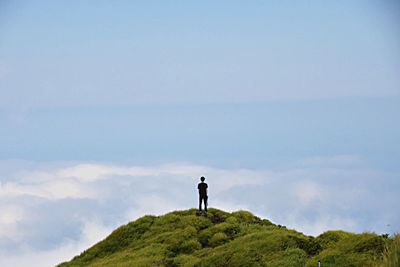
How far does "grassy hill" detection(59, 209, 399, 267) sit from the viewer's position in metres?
31.6

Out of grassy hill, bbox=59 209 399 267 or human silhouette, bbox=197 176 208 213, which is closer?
grassy hill, bbox=59 209 399 267

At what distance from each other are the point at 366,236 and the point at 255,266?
6.22 meters

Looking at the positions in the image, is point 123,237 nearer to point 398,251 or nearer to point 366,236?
point 366,236

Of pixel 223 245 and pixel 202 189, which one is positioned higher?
pixel 202 189

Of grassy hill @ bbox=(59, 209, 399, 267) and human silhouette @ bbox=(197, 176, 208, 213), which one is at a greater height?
human silhouette @ bbox=(197, 176, 208, 213)

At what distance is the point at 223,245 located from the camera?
123 feet

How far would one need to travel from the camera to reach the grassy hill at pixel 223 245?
3159 cm

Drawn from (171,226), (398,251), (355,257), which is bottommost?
(398,251)

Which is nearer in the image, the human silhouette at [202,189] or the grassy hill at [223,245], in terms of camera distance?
the grassy hill at [223,245]

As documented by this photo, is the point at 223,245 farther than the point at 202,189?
No

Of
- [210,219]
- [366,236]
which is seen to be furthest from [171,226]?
[366,236]

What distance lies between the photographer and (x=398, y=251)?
62.7 ft

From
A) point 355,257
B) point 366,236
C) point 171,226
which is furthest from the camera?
point 171,226

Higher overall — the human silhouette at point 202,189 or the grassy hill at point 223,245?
the human silhouette at point 202,189
